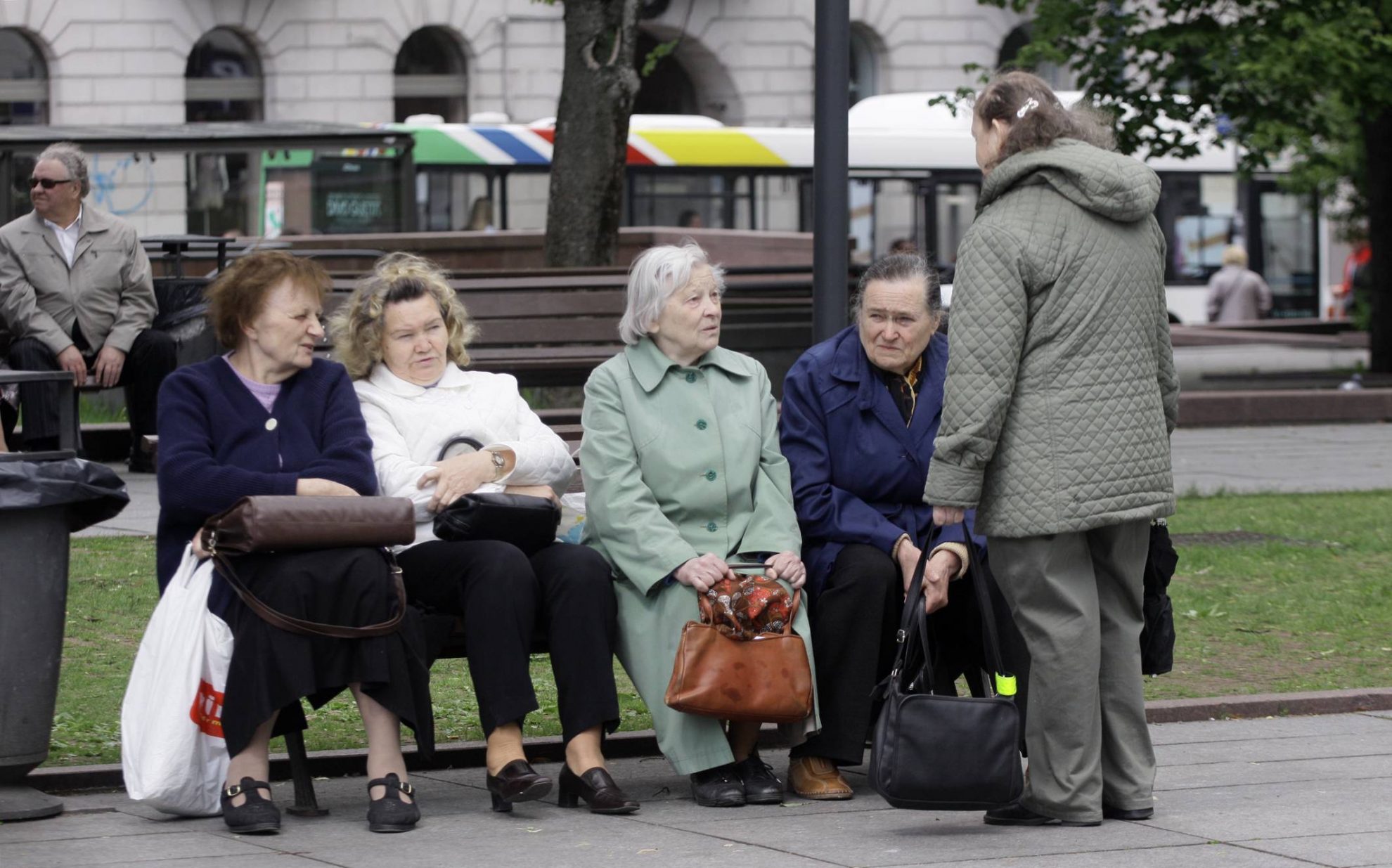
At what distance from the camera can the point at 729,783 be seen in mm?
5453

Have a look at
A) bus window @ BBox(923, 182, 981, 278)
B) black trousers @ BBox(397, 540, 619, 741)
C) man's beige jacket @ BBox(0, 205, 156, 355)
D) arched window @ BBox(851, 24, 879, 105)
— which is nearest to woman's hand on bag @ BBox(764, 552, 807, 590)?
black trousers @ BBox(397, 540, 619, 741)

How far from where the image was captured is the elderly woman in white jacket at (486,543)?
209 inches

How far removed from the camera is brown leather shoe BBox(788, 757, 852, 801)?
216 inches

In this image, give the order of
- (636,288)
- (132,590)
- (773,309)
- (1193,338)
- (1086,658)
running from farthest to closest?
1. (1193,338)
2. (773,309)
3. (132,590)
4. (636,288)
5. (1086,658)

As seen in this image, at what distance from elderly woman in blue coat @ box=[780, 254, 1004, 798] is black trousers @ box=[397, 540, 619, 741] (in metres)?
0.57

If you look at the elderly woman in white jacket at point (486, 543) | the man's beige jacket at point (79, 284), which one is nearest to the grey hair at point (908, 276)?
the elderly woman in white jacket at point (486, 543)

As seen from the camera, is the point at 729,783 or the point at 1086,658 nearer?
the point at 1086,658

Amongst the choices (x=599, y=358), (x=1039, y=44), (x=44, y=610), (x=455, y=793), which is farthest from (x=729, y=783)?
(x=1039, y=44)

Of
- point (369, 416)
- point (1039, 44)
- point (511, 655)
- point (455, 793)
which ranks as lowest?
point (455, 793)

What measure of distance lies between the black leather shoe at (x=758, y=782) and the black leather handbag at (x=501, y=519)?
2.58 feet

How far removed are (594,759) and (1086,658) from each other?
49.3 inches

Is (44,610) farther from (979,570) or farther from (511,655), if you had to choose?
(979,570)

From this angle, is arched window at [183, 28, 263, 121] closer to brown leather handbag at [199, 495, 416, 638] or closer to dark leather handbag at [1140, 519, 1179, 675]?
brown leather handbag at [199, 495, 416, 638]

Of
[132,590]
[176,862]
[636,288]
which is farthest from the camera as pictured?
[132,590]
